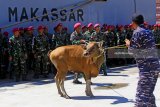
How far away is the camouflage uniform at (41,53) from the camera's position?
41.2ft

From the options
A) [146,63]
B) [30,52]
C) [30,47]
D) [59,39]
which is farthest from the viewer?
[59,39]

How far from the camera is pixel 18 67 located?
39.9 feet

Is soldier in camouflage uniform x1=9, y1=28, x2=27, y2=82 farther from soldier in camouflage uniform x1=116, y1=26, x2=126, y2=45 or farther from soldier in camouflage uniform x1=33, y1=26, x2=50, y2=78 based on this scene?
soldier in camouflage uniform x1=116, y1=26, x2=126, y2=45

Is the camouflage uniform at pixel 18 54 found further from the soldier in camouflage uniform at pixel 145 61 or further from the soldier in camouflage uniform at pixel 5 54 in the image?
the soldier in camouflage uniform at pixel 145 61

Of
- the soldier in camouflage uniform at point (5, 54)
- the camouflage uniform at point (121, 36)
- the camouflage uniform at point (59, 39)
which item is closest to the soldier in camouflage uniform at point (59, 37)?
the camouflage uniform at point (59, 39)

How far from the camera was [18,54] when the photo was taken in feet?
39.3

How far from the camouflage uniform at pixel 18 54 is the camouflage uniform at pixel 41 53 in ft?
1.81

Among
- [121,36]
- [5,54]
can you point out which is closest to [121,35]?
[121,36]

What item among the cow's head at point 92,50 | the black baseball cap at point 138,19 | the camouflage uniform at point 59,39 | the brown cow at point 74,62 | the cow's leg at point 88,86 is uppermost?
the black baseball cap at point 138,19

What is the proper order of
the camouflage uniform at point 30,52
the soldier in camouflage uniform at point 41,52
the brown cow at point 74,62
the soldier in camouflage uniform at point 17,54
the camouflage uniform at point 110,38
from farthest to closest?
the camouflage uniform at point 110,38
the camouflage uniform at point 30,52
the soldier in camouflage uniform at point 41,52
the soldier in camouflage uniform at point 17,54
the brown cow at point 74,62

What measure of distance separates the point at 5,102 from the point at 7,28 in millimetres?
4898

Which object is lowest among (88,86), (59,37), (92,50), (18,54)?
(88,86)

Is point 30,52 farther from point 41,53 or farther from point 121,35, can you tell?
point 121,35

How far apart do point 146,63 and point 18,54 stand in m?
6.21
